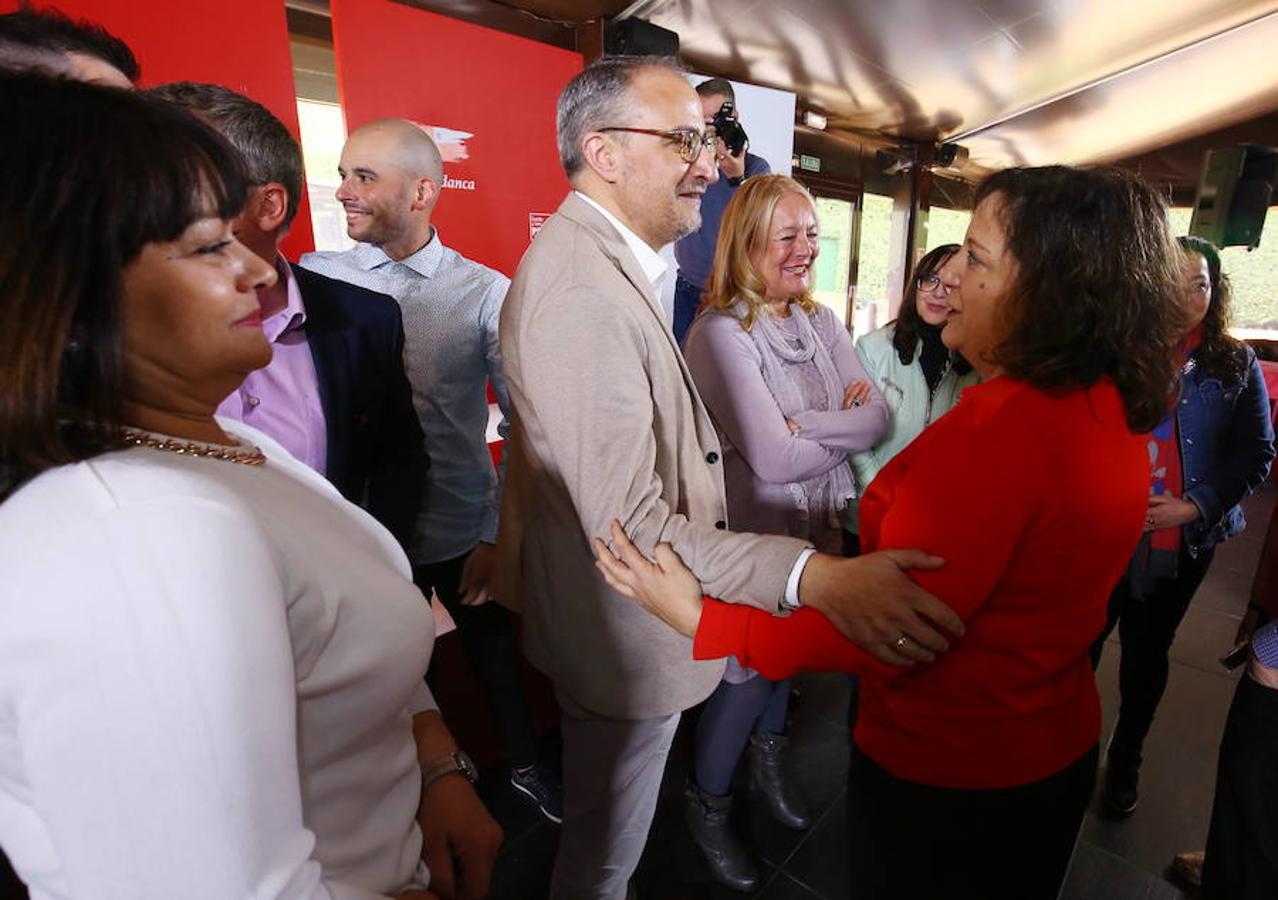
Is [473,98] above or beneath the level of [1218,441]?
above

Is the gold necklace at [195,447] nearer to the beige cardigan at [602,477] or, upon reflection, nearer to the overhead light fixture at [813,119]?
the beige cardigan at [602,477]

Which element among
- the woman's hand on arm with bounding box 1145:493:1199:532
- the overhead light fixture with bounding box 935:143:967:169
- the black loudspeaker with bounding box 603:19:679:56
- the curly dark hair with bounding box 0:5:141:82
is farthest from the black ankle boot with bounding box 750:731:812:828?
the overhead light fixture with bounding box 935:143:967:169

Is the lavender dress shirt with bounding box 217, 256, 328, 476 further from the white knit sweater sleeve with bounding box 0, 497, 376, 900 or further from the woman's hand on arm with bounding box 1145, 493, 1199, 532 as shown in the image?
the woman's hand on arm with bounding box 1145, 493, 1199, 532

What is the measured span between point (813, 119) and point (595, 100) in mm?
4814

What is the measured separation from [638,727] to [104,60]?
1771 mm

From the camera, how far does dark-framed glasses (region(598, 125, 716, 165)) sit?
1261mm

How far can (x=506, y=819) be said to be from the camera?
2.04 meters

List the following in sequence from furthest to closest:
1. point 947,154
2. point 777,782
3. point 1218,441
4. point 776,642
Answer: point 947,154 < point 777,782 < point 1218,441 < point 776,642

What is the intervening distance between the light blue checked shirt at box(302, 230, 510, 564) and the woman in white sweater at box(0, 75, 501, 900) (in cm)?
129

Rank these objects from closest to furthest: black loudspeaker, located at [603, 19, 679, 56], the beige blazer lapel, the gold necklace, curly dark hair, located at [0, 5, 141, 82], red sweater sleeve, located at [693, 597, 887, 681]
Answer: the gold necklace < red sweater sleeve, located at [693, 597, 887, 681] < the beige blazer lapel < curly dark hair, located at [0, 5, 141, 82] < black loudspeaker, located at [603, 19, 679, 56]

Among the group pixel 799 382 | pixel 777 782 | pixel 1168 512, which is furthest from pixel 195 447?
pixel 1168 512

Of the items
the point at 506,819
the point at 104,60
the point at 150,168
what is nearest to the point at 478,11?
the point at 104,60

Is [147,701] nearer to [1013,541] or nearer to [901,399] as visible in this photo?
[1013,541]

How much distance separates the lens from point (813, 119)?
17.6 ft
